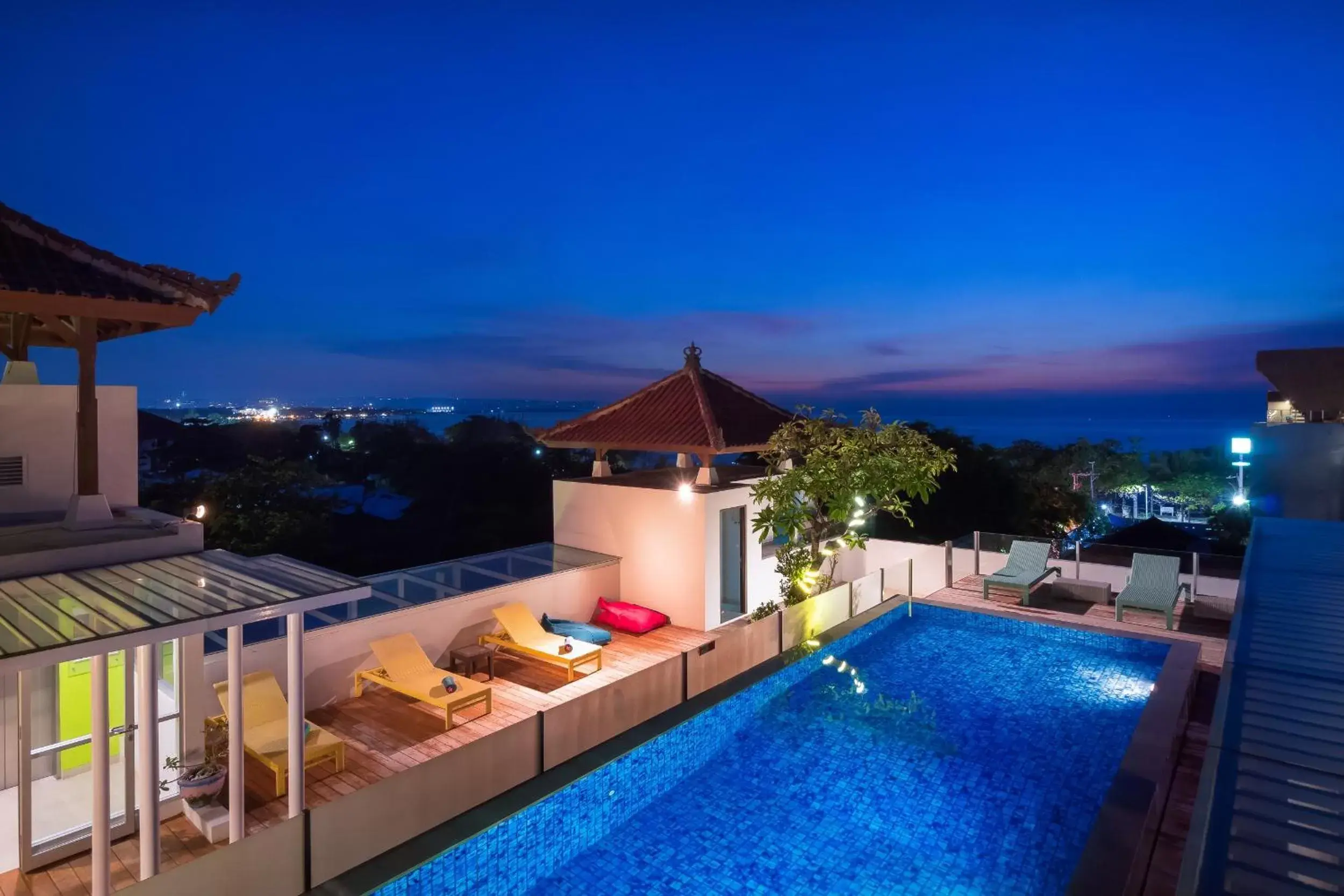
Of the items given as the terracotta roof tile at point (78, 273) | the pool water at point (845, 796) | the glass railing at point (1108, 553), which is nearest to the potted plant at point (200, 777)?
the pool water at point (845, 796)

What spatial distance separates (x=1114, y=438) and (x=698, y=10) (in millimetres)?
34225

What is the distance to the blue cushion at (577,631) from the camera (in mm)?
10250

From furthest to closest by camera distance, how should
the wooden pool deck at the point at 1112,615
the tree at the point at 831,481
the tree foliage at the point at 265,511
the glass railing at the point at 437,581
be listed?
1. the tree foliage at the point at 265,511
2. the tree at the point at 831,481
3. the wooden pool deck at the point at 1112,615
4. the glass railing at the point at 437,581

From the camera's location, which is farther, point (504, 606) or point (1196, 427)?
point (1196, 427)

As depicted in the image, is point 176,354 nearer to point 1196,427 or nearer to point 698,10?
point 698,10

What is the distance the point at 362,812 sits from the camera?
4074 mm

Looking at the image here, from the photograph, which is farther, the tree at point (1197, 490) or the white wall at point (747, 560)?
the tree at point (1197, 490)

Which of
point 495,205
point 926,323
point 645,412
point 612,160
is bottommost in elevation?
point 645,412

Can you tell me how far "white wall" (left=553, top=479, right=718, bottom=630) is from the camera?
11281mm

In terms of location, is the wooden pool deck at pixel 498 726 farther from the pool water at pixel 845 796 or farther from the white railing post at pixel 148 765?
the pool water at pixel 845 796

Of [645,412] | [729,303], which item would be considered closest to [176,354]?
[729,303]

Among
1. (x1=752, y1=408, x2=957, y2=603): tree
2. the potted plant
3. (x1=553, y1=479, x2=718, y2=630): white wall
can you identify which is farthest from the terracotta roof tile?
(x1=752, y1=408, x2=957, y2=603): tree

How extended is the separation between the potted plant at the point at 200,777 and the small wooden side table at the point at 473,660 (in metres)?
3.08

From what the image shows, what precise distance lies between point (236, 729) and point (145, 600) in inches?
44.7
